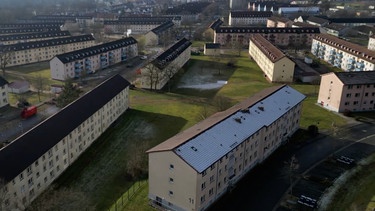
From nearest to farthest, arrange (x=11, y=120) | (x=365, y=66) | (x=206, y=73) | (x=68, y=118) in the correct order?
1. (x=68, y=118)
2. (x=11, y=120)
3. (x=365, y=66)
4. (x=206, y=73)

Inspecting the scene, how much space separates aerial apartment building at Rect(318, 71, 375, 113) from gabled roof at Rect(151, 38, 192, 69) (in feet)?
134

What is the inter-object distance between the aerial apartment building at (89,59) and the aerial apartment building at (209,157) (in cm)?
6226

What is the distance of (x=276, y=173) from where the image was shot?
48969 millimetres

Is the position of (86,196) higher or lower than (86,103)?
lower

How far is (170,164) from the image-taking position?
39.1 metres

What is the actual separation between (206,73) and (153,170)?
69.5 m

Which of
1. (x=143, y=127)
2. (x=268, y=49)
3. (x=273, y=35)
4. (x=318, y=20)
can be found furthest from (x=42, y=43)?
(x=318, y=20)

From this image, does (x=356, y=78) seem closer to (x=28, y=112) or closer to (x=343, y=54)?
(x=343, y=54)

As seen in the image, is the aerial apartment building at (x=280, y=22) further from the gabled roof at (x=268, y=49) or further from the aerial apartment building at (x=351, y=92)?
the aerial apartment building at (x=351, y=92)

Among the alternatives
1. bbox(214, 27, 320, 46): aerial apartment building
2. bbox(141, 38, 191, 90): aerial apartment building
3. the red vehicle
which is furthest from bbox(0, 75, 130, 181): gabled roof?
bbox(214, 27, 320, 46): aerial apartment building

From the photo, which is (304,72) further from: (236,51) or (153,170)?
(153,170)

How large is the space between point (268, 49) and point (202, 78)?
2428 cm

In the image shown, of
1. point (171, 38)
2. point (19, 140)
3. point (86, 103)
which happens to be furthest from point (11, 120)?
point (171, 38)

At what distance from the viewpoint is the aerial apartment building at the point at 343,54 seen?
99.4 meters
